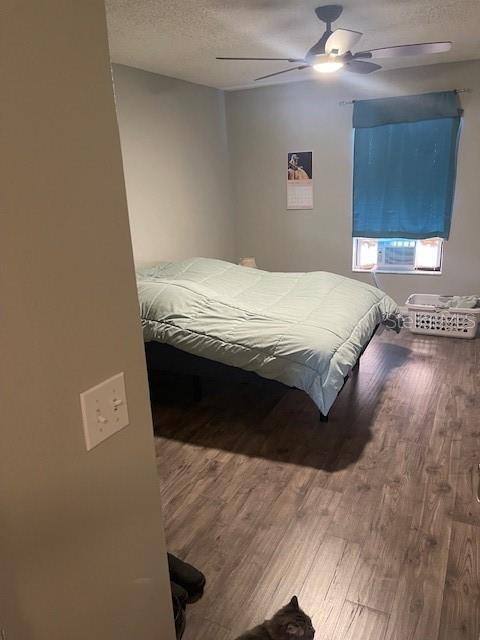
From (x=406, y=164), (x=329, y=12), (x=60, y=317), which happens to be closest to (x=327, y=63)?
(x=329, y=12)

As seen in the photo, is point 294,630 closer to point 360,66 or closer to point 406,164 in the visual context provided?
point 360,66

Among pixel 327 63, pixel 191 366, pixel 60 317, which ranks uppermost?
pixel 327 63

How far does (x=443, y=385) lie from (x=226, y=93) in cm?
366

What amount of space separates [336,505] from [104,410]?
65.4 inches

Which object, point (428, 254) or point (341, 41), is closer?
point (341, 41)

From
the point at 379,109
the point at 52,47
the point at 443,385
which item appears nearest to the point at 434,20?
the point at 379,109

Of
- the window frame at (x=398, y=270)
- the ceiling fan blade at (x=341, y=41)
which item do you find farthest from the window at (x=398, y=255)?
the ceiling fan blade at (x=341, y=41)

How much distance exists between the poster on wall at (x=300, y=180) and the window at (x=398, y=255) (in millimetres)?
676

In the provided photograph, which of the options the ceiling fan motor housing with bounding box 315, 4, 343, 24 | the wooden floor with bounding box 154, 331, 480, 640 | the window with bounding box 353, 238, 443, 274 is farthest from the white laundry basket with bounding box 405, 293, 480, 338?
the ceiling fan motor housing with bounding box 315, 4, 343, 24

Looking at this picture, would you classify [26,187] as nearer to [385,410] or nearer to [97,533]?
[97,533]

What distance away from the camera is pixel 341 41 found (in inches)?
104

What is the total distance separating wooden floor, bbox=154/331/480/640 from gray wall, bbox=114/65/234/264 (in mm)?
1800

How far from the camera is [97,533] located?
93 centimetres

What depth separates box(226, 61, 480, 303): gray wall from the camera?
4254 millimetres
